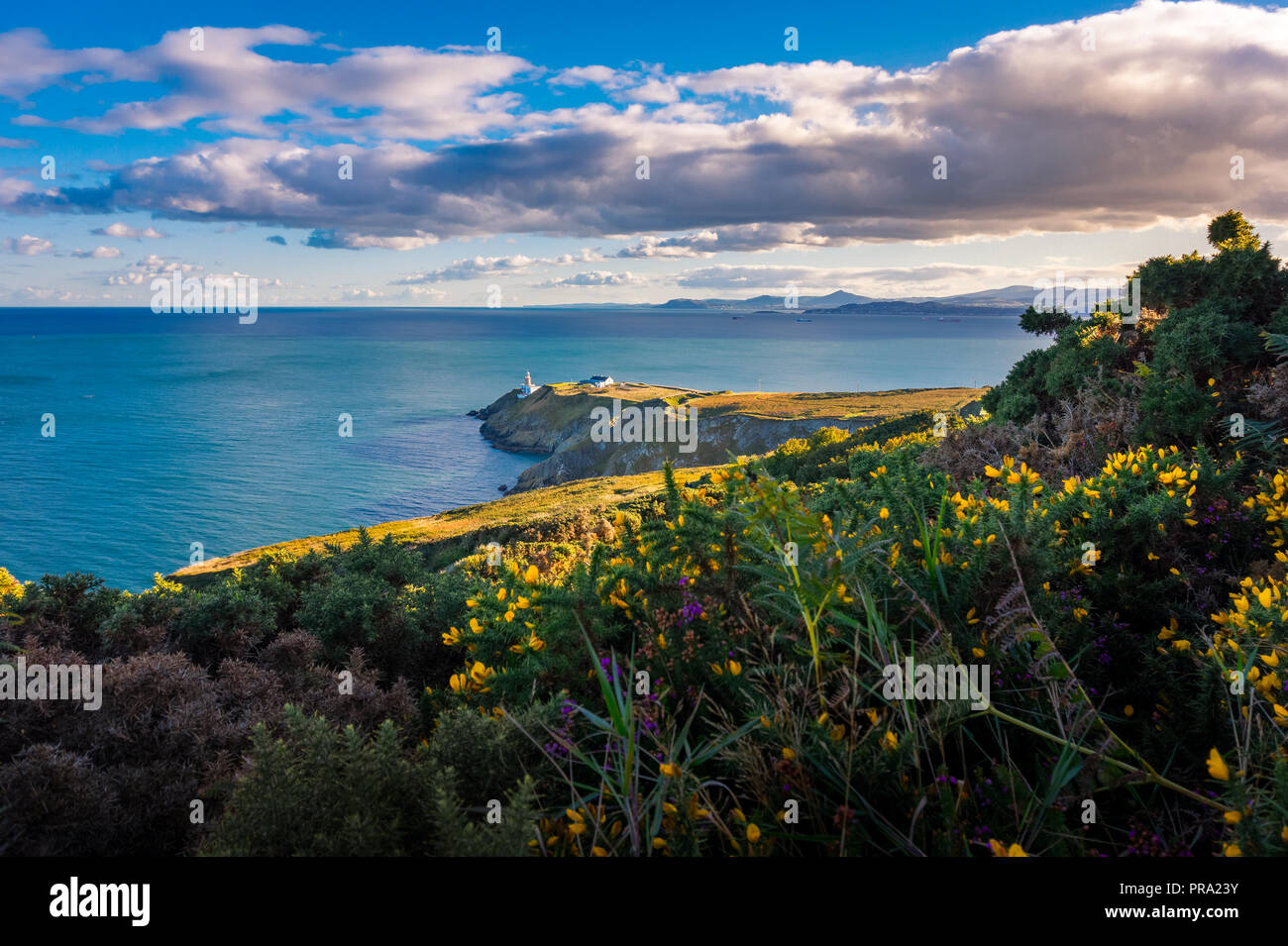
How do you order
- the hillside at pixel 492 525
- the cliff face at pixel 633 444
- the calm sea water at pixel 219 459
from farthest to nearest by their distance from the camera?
the cliff face at pixel 633 444, the calm sea water at pixel 219 459, the hillside at pixel 492 525

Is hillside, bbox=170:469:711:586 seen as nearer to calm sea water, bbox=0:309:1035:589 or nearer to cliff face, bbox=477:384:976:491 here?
cliff face, bbox=477:384:976:491

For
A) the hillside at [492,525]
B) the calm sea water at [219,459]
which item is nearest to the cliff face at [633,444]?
the calm sea water at [219,459]

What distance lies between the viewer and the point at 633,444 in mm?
80938

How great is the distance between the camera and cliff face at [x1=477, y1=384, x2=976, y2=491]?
70562mm

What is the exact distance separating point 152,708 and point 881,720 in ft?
11.3

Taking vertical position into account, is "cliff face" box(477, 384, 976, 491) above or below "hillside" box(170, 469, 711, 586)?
above

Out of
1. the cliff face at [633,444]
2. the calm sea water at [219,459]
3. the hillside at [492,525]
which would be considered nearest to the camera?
the hillside at [492,525]

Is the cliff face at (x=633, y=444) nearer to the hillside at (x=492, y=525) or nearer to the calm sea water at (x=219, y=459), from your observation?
the calm sea water at (x=219, y=459)

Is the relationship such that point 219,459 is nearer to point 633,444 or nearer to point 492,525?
point 633,444

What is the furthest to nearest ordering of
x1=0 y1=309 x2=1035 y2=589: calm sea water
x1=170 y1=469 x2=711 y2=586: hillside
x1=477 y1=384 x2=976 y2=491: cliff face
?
x1=477 y1=384 x2=976 y2=491: cliff face, x1=0 y1=309 x2=1035 y2=589: calm sea water, x1=170 y1=469 x2=711 y2=586: hillside

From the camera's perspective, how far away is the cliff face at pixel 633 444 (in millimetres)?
70562

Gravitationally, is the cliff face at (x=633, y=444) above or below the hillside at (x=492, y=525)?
above

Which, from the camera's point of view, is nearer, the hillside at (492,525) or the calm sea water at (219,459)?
the hillside at (492,525)

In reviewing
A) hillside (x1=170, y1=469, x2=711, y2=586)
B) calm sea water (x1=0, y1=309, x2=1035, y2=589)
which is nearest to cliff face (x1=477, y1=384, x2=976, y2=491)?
calm sea water (x1=0, y1=309, x2=1035, y2=589)
